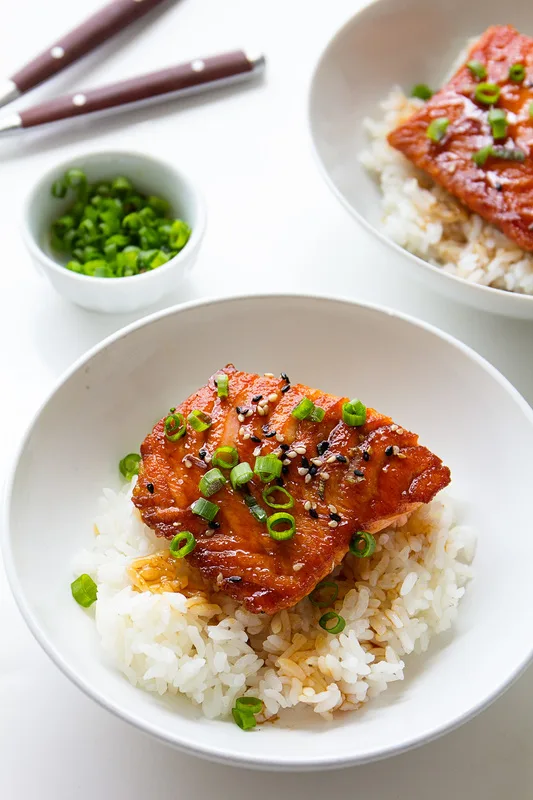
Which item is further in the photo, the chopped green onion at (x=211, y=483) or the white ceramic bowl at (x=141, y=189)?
the white ceramic bowl at (x=141, y=189)

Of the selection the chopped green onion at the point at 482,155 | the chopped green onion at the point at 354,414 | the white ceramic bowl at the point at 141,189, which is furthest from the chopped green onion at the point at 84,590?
the chopped green onion at the point at 482,155

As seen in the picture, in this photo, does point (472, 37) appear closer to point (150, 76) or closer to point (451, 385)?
point (150, 76)

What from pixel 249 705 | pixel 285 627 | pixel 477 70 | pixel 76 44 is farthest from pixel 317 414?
pixel 76 44

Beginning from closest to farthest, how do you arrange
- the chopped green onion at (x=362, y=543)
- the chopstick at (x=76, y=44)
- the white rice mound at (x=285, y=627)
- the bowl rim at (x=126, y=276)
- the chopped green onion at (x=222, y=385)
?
the white rice mound at (x=285, y=627), the chopped green onion at (x=362, y=543), the chopped green onion at (x=222, y=385), the bowl rim at (x=126, y=276), the chopstick at (x=76, y=44)

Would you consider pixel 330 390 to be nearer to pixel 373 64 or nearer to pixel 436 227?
pixel 436 227

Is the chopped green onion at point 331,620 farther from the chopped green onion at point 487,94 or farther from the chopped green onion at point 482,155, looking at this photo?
the chopped green onion at point 487,94

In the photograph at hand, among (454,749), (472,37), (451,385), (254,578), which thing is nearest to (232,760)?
(254,578)

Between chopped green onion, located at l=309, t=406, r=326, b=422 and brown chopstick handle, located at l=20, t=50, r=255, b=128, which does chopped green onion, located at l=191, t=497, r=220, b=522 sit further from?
brown chopstick handle, located at l=20, t=50, r=255, b=128
